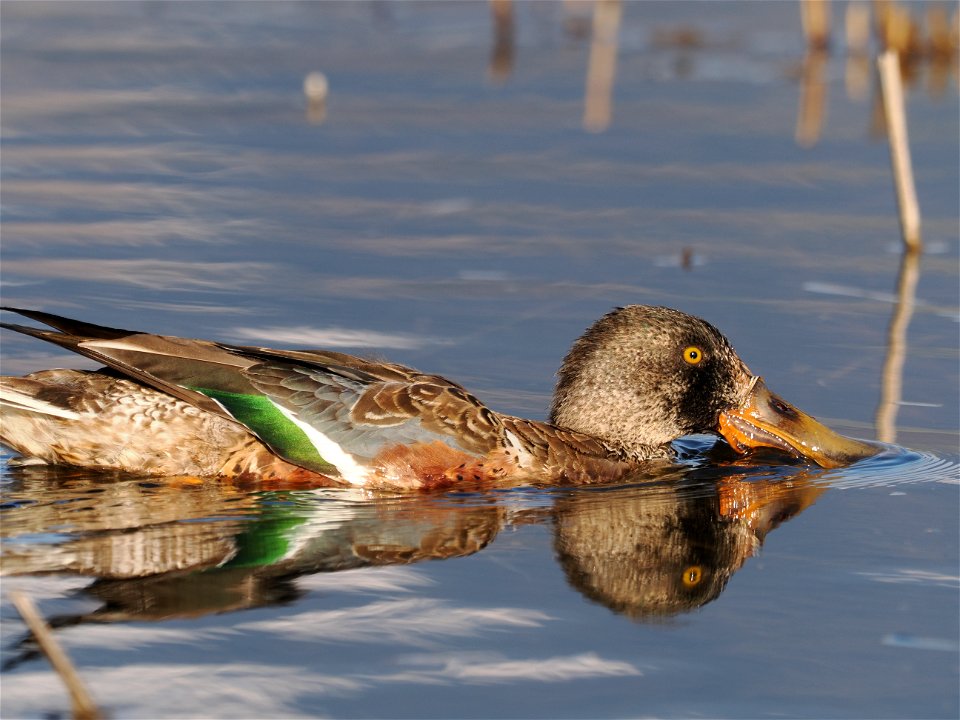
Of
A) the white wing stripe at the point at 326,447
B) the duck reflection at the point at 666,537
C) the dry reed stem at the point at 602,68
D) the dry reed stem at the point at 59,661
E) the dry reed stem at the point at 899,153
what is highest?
the dry reed stem at the point at 602,68

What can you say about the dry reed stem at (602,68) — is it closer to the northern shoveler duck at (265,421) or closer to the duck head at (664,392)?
the duck head at (664,392)

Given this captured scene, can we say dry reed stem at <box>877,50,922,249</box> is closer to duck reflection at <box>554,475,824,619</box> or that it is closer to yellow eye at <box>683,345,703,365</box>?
yellow eye at <box>683,345,703,365</box>

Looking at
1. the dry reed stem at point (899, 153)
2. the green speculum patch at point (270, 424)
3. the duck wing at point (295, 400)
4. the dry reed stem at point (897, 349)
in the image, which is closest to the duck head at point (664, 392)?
the dry reed stem at point (897, 349)

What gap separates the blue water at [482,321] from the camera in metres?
4.92

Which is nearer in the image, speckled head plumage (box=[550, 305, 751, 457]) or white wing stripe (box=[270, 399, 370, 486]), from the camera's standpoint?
white wing stripe (box=[270, 399, 370, 486])

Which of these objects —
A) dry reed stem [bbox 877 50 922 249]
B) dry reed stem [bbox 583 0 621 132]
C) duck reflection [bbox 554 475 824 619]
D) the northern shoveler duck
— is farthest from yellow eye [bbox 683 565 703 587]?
dry reed stem [bbox 583 0 621 132]

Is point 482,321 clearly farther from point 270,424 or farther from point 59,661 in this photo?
point 59,661

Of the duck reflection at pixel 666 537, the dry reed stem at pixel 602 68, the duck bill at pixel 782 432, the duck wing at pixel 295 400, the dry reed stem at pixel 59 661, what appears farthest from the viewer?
the dry reed stem at pixel 602 68

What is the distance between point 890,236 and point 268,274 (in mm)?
4479

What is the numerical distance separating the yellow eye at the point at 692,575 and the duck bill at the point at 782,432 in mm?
1578

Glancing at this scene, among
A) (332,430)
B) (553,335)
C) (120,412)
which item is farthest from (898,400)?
(120,412)

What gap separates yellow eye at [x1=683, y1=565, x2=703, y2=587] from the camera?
19.0 ft

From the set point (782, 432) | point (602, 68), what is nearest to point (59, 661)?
point (782, 432)

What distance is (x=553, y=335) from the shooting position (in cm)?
904
